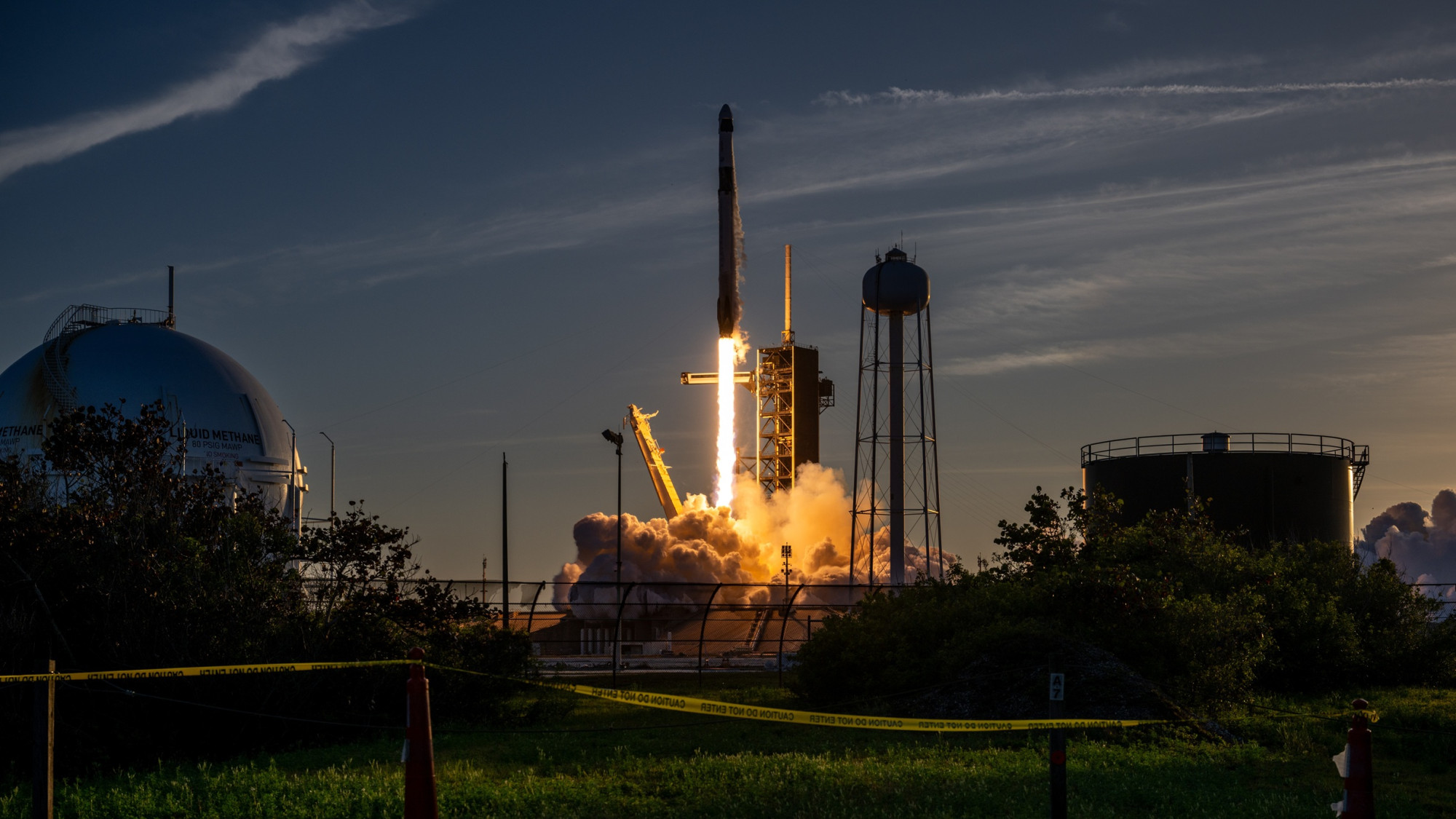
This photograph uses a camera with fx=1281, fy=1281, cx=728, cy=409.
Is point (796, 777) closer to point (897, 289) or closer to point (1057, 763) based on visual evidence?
point (1057, 763)

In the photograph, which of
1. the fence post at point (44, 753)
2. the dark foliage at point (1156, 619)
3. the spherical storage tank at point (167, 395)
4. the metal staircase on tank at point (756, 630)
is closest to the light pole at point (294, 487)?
the spherical storage tank at point (167, 395)

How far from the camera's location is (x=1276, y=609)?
2861 centimetres

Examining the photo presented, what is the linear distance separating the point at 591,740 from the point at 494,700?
4796mm

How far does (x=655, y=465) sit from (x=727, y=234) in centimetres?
1813

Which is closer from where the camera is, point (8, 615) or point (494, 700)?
point (8, 615)

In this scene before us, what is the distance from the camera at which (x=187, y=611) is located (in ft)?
66.5

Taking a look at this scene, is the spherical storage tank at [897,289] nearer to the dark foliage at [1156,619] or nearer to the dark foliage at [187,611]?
the dark foliage at [1156,619]

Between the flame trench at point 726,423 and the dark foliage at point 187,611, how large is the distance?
45.8m

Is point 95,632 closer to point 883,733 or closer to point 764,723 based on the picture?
point 764,723

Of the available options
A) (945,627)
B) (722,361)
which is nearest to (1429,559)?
(722,361)

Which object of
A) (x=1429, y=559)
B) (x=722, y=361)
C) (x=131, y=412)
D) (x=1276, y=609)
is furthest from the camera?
(x=1429, y=559)

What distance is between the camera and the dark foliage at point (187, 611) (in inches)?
758

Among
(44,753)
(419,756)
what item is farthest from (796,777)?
(44,753)

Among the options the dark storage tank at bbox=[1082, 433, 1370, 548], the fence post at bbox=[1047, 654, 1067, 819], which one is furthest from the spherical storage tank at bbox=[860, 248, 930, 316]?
the fence post at bbox=[1047, 654, 1067, 819]
